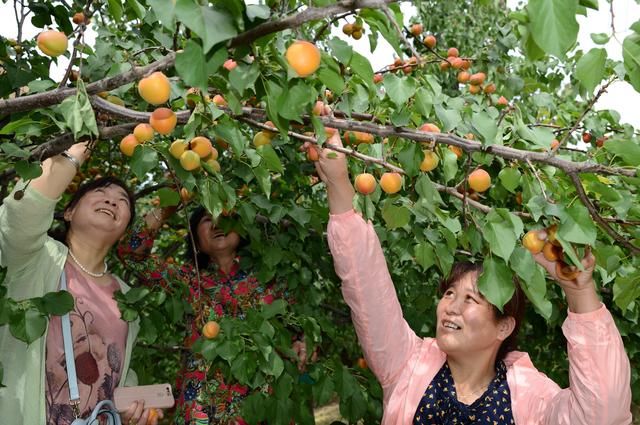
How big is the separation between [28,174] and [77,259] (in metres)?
0.64

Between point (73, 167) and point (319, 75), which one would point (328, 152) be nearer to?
point (319, 75)

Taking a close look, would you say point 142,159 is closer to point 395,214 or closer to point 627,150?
point 395,214

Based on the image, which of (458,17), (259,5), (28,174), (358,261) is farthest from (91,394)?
(458,17)

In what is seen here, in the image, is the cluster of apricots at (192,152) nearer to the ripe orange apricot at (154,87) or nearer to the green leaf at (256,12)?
the ripe orange apricot at (154,87)

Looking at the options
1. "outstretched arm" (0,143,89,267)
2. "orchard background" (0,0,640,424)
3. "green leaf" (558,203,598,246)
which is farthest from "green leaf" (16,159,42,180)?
"green leaf" (558,203,598,246)

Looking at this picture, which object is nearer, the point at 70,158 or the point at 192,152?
the point at 192,152

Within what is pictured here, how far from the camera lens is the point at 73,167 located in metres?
1.58

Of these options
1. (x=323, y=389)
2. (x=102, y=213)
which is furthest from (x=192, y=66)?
(x=323, y=389)

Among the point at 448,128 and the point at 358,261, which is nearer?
the point at 448,128

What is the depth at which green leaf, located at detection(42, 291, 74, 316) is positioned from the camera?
1580 mm

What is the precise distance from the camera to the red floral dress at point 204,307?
2.43 metres

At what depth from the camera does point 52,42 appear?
1371 millimetres

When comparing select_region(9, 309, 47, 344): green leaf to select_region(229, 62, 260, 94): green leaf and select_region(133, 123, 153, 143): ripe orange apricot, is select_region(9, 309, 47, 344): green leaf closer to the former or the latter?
Answer: select_region(133, 123, 153, 143): ripe orange apricot

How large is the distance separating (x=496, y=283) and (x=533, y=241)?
134 millimetres
